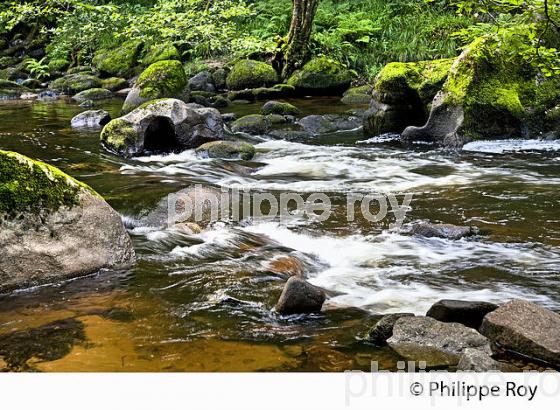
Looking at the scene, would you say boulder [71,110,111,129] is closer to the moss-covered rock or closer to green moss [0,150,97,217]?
the moss-covered rock

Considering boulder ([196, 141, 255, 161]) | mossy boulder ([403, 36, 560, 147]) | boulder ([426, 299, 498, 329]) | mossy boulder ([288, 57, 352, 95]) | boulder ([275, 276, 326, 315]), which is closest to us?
boulder ([426, 299, 498, 329])

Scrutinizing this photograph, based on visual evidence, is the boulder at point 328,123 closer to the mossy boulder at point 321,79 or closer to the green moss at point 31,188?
the mossy boulder at point 321,79

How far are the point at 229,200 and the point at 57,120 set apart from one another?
8.51 meters

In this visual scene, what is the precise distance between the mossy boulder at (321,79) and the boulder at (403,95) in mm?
4954

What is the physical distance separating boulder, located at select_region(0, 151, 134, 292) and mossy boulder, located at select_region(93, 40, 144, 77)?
697 inches

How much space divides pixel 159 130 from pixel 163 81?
8.73ft

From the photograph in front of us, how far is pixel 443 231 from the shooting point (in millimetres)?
5551

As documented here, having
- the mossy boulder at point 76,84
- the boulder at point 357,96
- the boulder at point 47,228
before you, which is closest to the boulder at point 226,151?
the boulder at point 47,228

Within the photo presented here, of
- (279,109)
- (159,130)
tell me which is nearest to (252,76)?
(279,109)

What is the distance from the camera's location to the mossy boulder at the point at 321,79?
1611 cm

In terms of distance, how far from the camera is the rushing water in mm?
3365

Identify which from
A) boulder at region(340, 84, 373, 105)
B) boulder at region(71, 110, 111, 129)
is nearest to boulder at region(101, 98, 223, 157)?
boulder at region(71, 110, 111, 129)

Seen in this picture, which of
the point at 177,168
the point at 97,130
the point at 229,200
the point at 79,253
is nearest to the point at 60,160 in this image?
the point at 177,168
